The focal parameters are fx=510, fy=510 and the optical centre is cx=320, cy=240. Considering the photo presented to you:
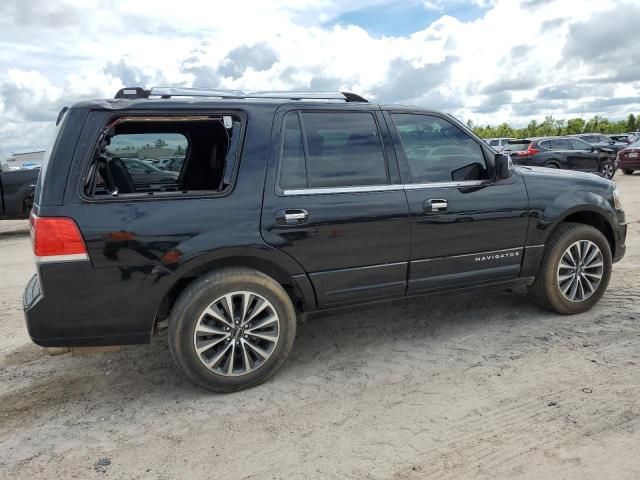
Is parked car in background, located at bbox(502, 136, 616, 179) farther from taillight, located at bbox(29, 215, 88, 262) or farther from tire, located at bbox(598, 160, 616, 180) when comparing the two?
taillight, located at bbox(29, 215, 88, 262)

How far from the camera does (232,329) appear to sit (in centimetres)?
329

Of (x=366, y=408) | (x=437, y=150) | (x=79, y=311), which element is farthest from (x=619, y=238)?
(x=79, y=311)

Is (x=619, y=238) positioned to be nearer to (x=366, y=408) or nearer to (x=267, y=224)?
(x=366, y=408)

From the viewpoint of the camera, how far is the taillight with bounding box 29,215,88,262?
288 cm

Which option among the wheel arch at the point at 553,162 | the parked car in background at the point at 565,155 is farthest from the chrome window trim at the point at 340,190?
the wheel arch at the point at 553,162

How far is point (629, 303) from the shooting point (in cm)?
466

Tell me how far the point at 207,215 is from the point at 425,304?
8.45 feet

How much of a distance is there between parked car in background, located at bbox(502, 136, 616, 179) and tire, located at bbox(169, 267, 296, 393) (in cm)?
1520

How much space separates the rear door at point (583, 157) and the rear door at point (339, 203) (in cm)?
1574

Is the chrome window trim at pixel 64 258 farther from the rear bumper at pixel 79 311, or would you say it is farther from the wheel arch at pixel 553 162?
the wheel arch at pixel 553 162

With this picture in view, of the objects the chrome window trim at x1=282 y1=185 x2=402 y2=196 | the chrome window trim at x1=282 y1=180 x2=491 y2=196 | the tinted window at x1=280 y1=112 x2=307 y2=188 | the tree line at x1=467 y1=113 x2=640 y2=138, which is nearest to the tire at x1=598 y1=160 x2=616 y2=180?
the chrome window trim at x1=282 y1=180 x2=491 y2=196

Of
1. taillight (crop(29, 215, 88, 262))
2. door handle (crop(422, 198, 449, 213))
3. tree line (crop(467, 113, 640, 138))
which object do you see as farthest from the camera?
tree line (crop(467, 113, 640, 138))

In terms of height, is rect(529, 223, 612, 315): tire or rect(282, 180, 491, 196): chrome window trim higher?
rect(282, 180, 491, 196): chrome window trim

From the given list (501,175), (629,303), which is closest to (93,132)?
(501,175)
